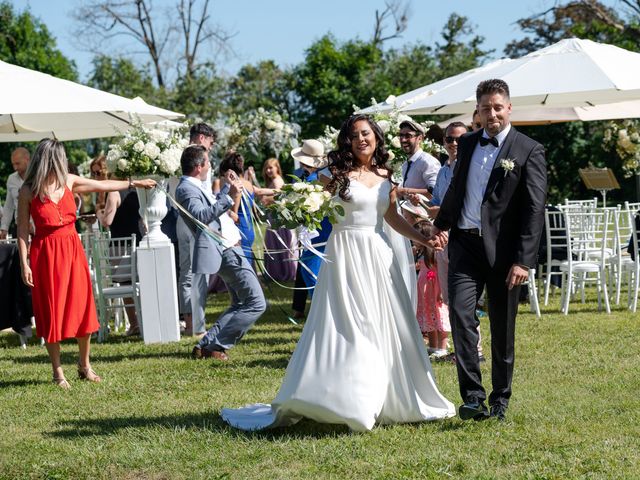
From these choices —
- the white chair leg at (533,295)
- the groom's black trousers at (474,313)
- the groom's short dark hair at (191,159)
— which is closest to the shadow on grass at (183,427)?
the groom's black trousers at (474,313)

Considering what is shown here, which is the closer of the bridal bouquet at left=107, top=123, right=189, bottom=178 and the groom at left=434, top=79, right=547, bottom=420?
the groom at left=434, top=79, right=547, bottom=420

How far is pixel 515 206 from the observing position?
599 cm

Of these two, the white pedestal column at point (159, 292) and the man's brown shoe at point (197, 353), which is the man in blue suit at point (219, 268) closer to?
the man's brown shoe at point (197, 353)

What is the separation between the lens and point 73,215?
8.19 metres

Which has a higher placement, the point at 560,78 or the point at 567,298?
the point at 560,78

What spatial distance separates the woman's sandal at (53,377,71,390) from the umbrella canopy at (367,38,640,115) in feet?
13.9

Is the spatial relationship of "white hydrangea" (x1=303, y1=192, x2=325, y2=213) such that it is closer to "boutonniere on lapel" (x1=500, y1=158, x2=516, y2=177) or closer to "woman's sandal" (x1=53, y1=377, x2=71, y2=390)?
"boutonniere on lapel" (x1=500, y1=158, x2=516, y2=177)

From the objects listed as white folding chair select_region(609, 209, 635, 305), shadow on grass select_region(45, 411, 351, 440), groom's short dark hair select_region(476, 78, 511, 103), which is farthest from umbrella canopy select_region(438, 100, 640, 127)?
shadow on grass select_region(45, 411, 351, 440)

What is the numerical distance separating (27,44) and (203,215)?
927 inches

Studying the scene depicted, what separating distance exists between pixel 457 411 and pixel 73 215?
3566 mm

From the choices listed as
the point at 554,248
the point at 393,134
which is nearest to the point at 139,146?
the point at 393,134

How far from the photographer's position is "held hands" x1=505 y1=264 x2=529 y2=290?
586cm

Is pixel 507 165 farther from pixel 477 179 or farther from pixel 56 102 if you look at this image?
pixel 56 102

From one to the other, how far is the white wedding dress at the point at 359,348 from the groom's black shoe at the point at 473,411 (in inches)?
7.2
